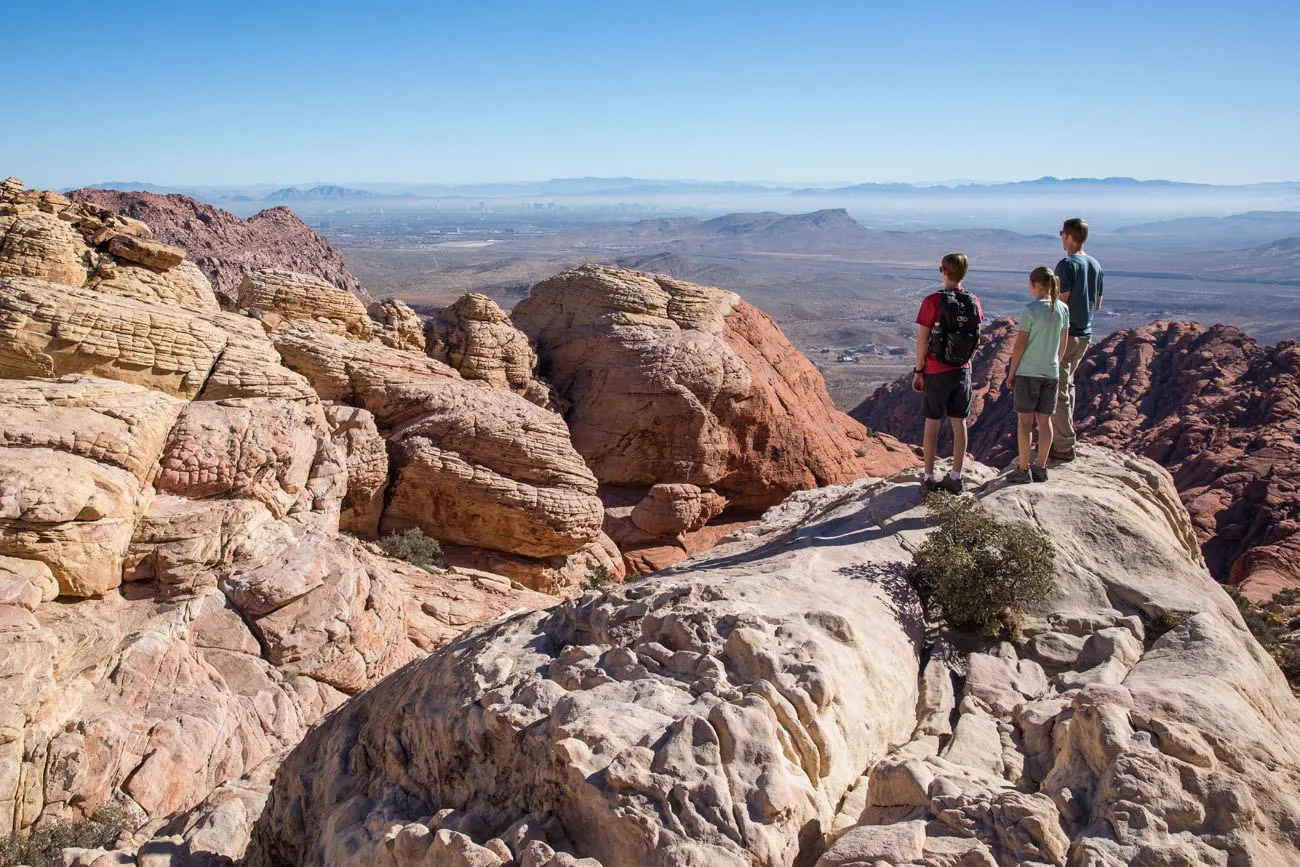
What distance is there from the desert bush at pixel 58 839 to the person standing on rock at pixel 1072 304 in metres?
11.0

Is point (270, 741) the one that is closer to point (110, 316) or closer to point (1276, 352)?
point (110, 316)

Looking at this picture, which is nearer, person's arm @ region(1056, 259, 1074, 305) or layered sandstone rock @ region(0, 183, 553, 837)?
layered sandstone rock @ region(0, 183, 553, 837)

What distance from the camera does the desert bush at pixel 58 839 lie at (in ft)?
25.5

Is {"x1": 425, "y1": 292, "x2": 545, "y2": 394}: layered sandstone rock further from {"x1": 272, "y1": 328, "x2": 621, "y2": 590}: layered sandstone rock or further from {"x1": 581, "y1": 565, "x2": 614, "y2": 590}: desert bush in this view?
{"x1": 581, "y1": 565, "x2": 614, "y2": 590}: desert bush

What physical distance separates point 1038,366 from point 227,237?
68246 millimetres

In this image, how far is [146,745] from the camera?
9328mm

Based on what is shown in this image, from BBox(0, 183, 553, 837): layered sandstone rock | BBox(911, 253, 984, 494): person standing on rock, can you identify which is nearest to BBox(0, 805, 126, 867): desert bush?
BBox(0, 183, 553, 837): layered sandstone rock

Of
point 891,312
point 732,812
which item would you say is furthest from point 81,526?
point 891,312

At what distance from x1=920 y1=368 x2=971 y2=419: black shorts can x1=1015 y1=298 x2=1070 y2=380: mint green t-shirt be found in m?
0.69

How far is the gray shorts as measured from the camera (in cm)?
923

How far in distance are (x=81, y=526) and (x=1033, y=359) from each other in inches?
446

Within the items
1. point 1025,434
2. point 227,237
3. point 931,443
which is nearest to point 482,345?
point 931,443

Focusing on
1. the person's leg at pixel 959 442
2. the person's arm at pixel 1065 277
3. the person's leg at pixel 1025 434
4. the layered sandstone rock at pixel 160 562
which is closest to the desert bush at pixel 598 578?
the layered sandstone rock at pixel 160 562

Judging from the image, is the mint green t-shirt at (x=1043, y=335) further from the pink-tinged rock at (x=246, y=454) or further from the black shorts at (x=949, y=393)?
the pink-tinged rock at (x=246, y=454)
